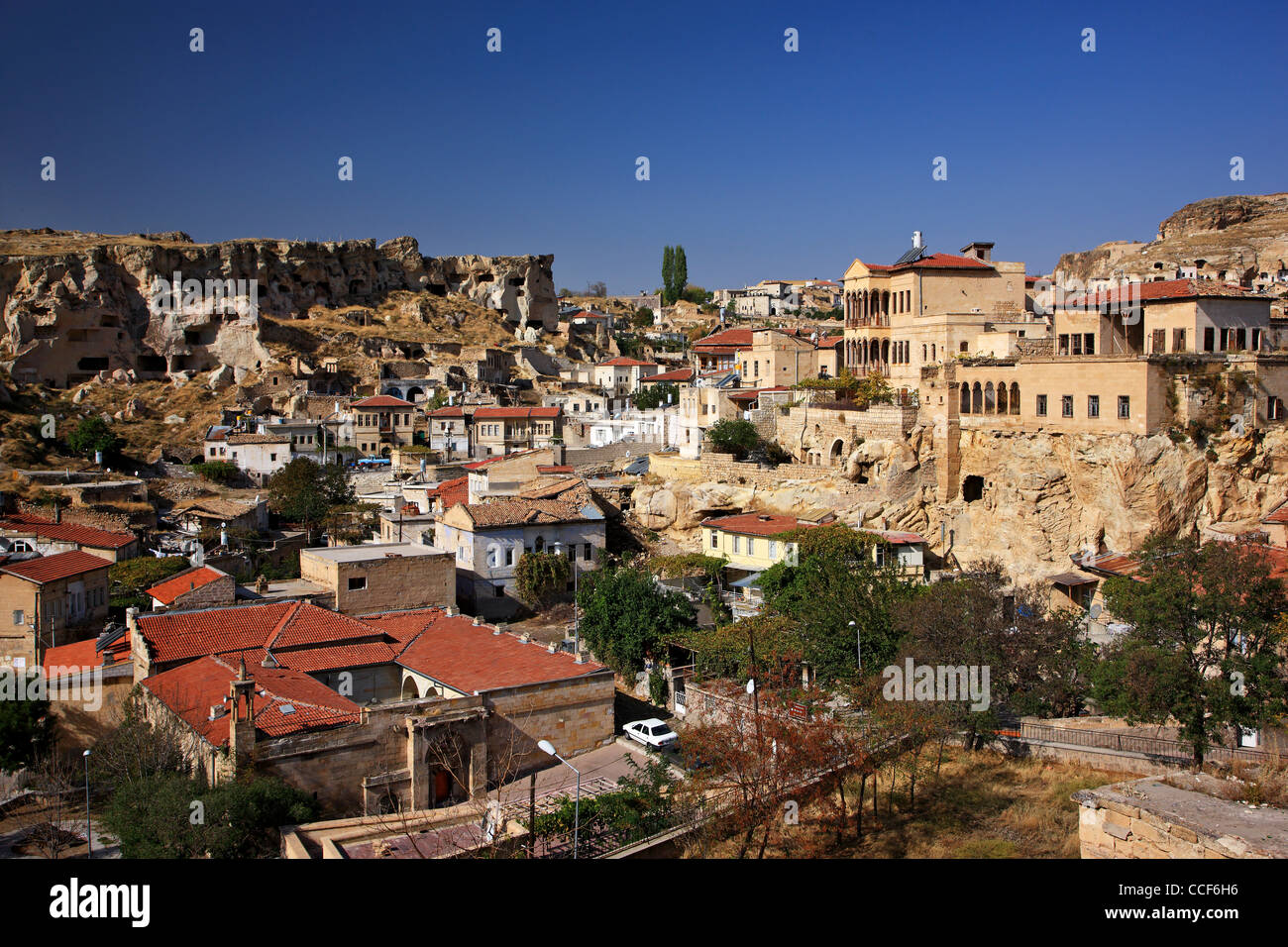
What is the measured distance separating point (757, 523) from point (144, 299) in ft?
162

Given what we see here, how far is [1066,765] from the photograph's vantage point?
15.2 meters

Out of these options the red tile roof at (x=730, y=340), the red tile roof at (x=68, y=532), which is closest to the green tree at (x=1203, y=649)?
the red tile roof at (x=68, y=532)

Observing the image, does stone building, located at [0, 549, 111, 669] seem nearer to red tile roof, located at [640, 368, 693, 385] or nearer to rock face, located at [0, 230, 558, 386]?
red tile roof, located at [640, 368, 693, 385]

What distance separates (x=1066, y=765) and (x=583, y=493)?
1947cm

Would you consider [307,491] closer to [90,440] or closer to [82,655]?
[90,440]

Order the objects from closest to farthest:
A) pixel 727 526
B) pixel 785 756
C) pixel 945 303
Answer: pixel 785 756, pixel 727 526, pixel 945 303

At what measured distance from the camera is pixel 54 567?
23156 millimetres

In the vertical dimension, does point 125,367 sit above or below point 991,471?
above

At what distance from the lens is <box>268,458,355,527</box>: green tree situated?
3762 centimetres

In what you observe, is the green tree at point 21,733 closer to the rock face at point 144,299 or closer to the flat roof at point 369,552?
the flat roof at point 369,552
